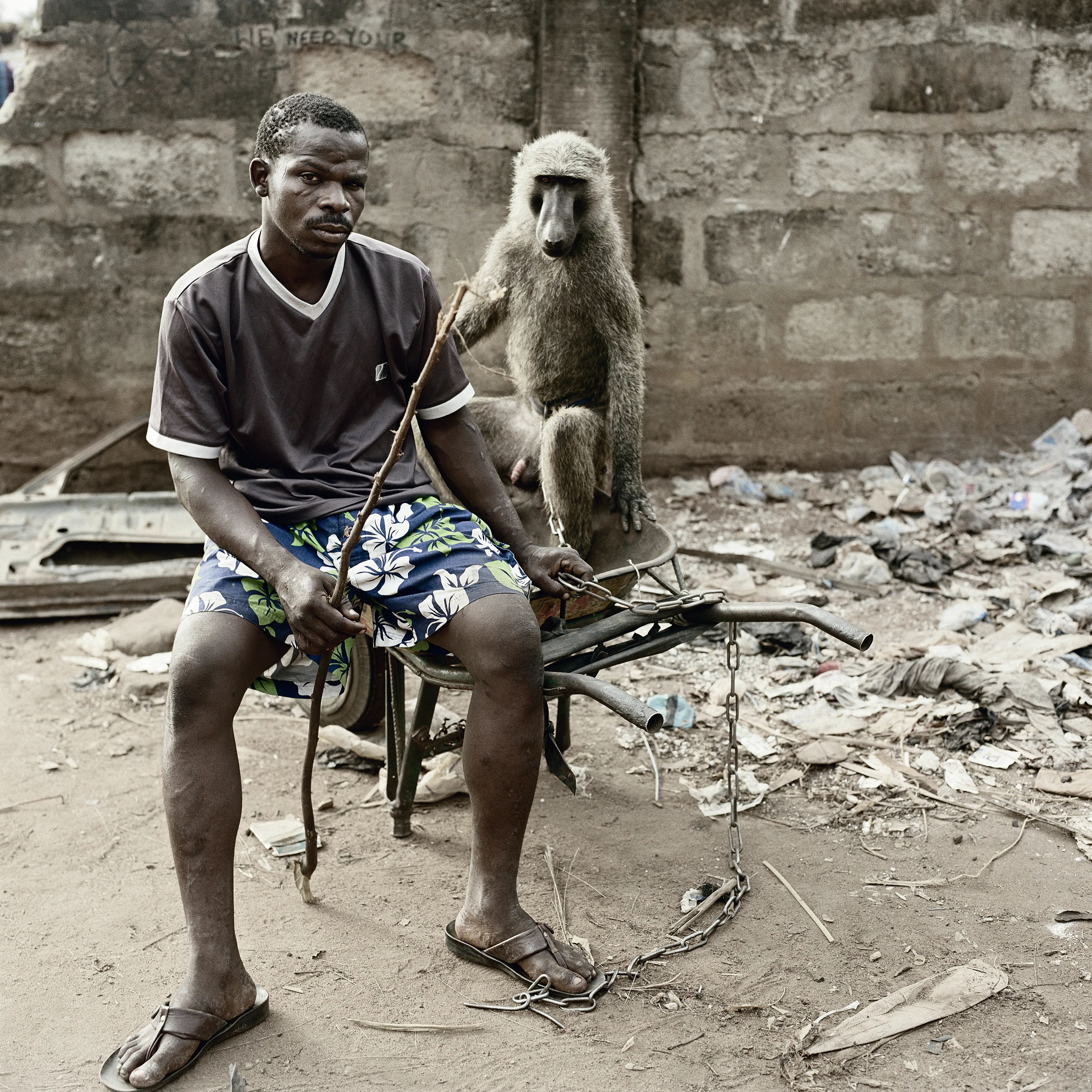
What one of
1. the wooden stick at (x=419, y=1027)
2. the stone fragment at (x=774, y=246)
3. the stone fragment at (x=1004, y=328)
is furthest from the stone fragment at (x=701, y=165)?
the wooden stick at (x=419, y=1027)

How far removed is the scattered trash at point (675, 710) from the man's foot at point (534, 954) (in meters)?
1.26

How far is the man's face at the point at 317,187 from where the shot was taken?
2.43 metres

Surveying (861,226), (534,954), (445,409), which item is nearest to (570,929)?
(534,954)

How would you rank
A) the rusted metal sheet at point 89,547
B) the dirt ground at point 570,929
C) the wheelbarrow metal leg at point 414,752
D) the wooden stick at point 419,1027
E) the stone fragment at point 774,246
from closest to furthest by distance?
the dirt ground at point 570,929 → the wooden stick at point 419,1027 → the wheelbarrow metal leg at point 414,752 → the rusted metal sheet at point 89,547 → the stone fragment at point 774,246

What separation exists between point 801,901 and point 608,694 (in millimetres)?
962

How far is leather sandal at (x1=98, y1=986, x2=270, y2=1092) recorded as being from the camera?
7.12ft

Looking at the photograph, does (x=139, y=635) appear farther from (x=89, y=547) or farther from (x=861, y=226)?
(x=861, y=226)

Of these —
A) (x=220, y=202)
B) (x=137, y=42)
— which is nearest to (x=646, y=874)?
(x=220, y=202)

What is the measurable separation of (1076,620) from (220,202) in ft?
13.6

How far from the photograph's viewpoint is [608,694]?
88.6 inches

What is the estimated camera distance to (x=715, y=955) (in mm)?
2607

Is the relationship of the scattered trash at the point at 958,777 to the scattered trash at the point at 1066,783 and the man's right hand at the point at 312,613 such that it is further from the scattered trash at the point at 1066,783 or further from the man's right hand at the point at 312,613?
the man's right hand at the point at 312,613

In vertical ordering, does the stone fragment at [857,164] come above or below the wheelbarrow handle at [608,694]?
above

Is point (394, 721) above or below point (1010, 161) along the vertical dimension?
below
